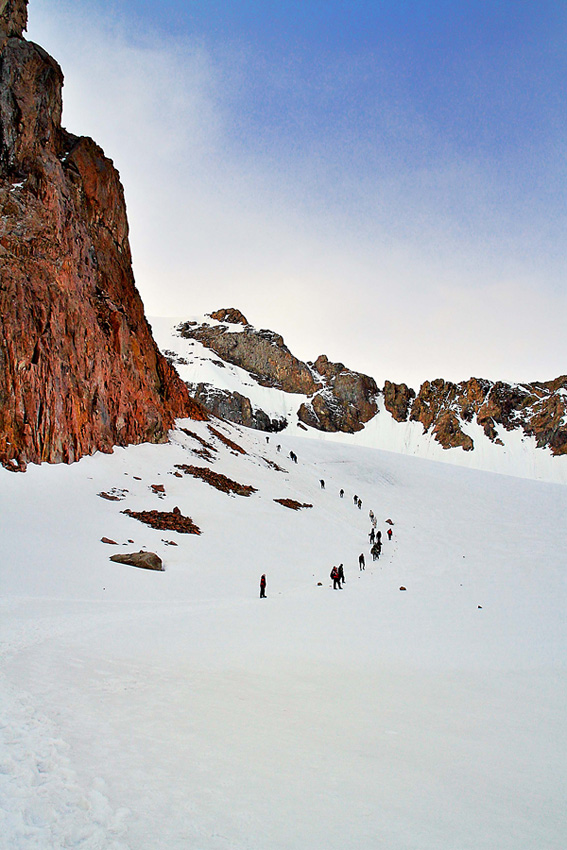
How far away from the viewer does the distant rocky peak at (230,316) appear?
567ft

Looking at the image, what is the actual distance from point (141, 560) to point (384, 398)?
159105 millimetres

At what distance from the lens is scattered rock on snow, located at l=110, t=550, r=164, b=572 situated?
1606cm

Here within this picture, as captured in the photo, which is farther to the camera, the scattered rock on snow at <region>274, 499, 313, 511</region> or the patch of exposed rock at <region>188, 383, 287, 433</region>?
the patch of exposed rock at <region>188, 383, 287, 433</region>

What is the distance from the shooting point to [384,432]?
15588 cm

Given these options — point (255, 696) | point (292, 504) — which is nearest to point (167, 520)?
point (292, 504)

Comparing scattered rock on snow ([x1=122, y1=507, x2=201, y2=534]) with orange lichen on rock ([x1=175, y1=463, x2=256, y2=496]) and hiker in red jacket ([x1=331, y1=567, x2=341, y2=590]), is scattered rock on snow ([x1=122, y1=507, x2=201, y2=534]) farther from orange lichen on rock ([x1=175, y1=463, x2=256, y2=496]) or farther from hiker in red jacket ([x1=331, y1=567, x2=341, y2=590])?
orange lichen on rock ([x1=175, y1=463, x2=256, y2=496])

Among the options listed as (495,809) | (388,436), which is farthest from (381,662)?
(388,436)

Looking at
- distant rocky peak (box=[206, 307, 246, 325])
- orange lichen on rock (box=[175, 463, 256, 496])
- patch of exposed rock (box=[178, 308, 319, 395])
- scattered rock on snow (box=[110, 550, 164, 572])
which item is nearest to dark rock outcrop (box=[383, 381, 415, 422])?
patch of exposed rock (box=[178, 308, 319, 395])

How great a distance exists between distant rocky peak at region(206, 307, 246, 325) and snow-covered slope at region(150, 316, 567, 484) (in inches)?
375

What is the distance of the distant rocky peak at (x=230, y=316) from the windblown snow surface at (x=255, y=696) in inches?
6161

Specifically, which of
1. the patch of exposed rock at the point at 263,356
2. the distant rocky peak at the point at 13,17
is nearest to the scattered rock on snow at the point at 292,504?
the distant rocky peak at the point at 13,17

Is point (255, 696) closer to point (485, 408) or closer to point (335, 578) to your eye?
point (335, 578)

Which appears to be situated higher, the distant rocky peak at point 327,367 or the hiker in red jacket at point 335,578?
the distant rocky peak at point 327,367

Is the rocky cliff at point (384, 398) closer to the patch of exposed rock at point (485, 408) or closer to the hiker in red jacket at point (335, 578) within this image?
the patch of exposed rock at point (485, 408)
